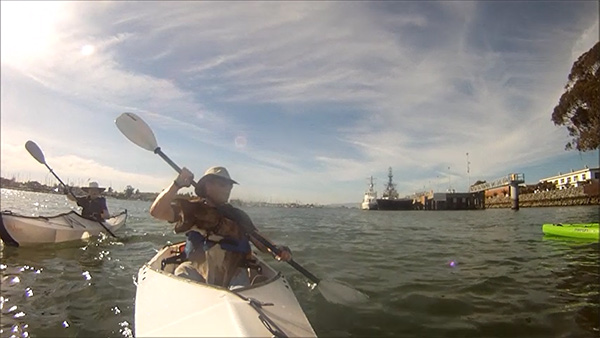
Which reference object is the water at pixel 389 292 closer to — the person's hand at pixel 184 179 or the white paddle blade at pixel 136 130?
the person's hand at pixel 184 179

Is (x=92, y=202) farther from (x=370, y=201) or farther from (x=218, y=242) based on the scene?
(x=370, y=201)

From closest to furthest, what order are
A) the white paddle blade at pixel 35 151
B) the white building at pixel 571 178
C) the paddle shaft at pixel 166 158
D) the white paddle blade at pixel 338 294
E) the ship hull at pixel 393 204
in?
1. the white paddle blade at pixel 338 294
2. the paddle shaft at pixel 166 158
3. the white paddle blade at pixel 35 151
4. the white building at pixel 571 178
5. the ship hull at pixel 393 204

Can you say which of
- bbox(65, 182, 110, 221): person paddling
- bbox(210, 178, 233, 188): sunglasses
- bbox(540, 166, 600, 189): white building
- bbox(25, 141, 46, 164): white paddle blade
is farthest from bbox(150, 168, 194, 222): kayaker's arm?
bbox(540, 166, 600, 189): white building

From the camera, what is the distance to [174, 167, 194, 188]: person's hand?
458 centimetres

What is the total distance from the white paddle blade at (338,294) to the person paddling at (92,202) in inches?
419

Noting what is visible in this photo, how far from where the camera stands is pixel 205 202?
4504 mm

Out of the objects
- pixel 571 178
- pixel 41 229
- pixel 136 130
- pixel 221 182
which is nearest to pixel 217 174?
pixel 221 182

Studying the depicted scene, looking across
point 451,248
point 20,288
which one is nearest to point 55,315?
point 20,288

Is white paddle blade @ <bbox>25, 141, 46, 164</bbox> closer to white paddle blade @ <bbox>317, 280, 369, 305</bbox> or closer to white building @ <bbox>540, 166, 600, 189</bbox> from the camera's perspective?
white paddle blade @ <bbox>317, 280, 369, 305</bbox>

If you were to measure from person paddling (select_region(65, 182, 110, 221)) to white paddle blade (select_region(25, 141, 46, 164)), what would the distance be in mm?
1615

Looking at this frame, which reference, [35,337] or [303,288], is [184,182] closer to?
[35,337]

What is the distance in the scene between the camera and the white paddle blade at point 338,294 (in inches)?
208

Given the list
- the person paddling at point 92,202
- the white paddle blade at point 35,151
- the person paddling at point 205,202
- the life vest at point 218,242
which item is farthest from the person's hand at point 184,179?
the person paddling at point 92,202

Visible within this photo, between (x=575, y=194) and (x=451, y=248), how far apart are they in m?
47.2
